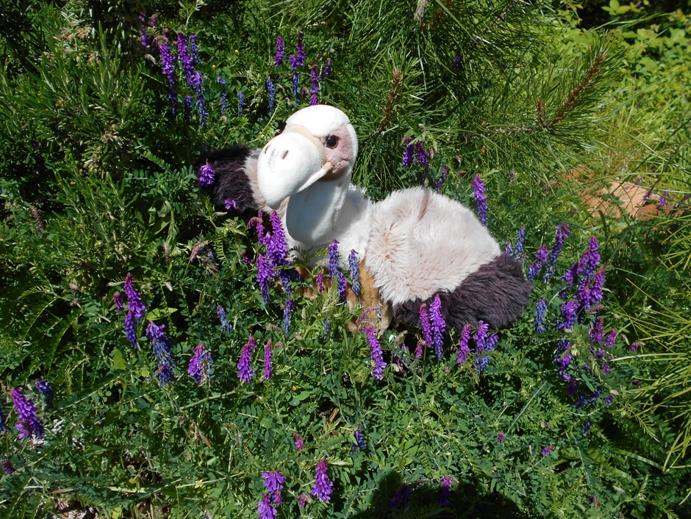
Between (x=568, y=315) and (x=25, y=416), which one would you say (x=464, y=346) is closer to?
(x=568, y=315)

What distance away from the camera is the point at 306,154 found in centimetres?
171

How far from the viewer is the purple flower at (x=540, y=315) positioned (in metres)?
1.87

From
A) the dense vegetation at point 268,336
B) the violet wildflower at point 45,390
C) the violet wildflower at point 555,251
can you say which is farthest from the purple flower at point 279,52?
the violet wildflower at point 45,390

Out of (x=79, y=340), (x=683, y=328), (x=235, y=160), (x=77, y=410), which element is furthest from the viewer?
(x=235, y=160)

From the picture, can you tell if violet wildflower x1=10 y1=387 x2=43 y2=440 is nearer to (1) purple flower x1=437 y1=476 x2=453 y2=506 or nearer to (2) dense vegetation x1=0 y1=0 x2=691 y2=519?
(2) dense vegetation x1=0 y1=0 x2=691 y2=519

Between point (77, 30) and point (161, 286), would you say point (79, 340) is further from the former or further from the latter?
point (77, 30)

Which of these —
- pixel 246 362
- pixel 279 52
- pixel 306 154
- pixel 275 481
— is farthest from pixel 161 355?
pixel 279 52

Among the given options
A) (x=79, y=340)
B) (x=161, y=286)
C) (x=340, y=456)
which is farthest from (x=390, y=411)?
(x=79, y=340)

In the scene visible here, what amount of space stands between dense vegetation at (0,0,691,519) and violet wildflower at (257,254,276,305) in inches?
4.4

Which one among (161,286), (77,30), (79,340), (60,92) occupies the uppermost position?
(77,30)

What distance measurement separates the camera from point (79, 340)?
70.8 inches

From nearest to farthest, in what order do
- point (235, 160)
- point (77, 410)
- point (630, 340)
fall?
point (77, 410) → point (235, 160) → point (630, 340)

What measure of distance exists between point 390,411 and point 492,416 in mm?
326

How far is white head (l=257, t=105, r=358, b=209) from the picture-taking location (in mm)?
1696
